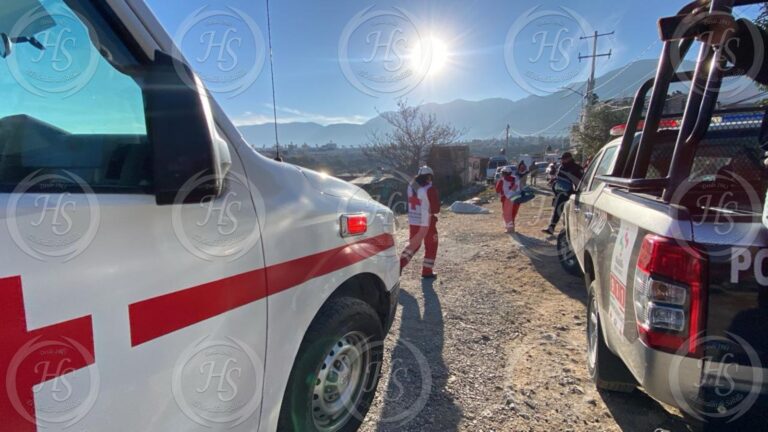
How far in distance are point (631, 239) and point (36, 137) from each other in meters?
2.55

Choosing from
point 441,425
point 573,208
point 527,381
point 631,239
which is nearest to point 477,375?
point 527,381

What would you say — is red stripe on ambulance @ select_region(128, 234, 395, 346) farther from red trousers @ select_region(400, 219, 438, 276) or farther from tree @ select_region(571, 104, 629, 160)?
tree @ select_region(571, 104, 629, 160)

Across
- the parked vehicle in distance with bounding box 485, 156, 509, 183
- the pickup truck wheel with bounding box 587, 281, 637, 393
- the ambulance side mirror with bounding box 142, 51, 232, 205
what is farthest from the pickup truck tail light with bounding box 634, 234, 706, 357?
the parked vehicle in distance with bounding box 485, 156, 509, 183

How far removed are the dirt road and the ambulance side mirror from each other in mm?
2180

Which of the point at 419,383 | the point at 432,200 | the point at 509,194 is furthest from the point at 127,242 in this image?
the point at 509,194

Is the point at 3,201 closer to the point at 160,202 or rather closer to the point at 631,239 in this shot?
the point at 160,202

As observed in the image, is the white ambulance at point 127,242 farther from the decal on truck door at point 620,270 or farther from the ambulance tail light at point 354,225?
the decal on truck door at point 620,270

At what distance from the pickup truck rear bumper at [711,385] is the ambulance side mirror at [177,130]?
6.53ft

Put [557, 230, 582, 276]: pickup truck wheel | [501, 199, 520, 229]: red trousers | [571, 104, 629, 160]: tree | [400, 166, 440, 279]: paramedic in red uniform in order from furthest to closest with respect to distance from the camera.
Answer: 1. [571, 104, 629, 160]: tree
2. [501, 199, 520, 229]: red trousers
3. [400, 166, 440, 279]: paramedic in red uniform
4. [557, 230, 582, 276]: pickup truck wheel

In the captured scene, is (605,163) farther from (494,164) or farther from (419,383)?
(494,164)

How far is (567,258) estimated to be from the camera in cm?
594

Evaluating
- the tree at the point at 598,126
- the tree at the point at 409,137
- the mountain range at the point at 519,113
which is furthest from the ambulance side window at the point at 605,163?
the tree at the point at 409,137

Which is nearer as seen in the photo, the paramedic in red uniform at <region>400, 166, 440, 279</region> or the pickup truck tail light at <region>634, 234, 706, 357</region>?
the pickup truck tail light at <region>634, 234, 706, 357</region>

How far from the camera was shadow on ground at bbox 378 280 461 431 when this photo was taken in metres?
2.66
